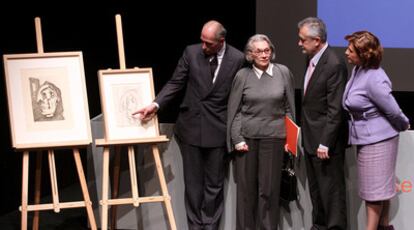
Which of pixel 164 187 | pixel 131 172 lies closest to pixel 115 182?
pixel 131 172

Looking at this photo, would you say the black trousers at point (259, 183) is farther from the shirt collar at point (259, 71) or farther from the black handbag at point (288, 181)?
the shirt collar at point (259, 71)

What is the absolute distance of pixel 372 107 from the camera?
12.9 feet

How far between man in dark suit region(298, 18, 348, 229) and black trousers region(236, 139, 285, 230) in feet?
0.69

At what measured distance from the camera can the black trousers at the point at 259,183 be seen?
13.8 ft

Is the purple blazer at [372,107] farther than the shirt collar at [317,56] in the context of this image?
No

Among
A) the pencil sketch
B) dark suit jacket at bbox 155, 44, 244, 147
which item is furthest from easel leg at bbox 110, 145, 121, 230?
dark suit jacket at bbox 155, 44, 244, 147

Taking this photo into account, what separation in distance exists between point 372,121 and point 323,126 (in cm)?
31

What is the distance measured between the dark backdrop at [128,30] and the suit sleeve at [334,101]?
5.87ft

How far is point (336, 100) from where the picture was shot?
405cm

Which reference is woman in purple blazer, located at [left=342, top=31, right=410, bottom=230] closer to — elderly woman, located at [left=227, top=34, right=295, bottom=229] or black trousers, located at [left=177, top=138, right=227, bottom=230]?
elderly woman, located at [left=227, top=34, right=295, bottom=229]

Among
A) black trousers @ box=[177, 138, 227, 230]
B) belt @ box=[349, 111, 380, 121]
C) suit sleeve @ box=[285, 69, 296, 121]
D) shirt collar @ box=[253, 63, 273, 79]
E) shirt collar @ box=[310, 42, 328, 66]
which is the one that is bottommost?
black trousers @ box=[177, 138, 227, 230]

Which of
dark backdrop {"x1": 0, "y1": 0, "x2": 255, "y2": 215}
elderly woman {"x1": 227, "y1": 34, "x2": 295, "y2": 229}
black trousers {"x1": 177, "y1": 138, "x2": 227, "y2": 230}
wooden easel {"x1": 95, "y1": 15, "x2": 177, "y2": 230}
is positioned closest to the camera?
elderly woman {"x1": 227, "y1": 34, "x2": 295, "y2": 229}

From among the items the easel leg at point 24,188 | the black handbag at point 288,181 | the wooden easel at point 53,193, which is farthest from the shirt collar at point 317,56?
the easel leg at point 24,188

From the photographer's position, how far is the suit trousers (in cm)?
417
